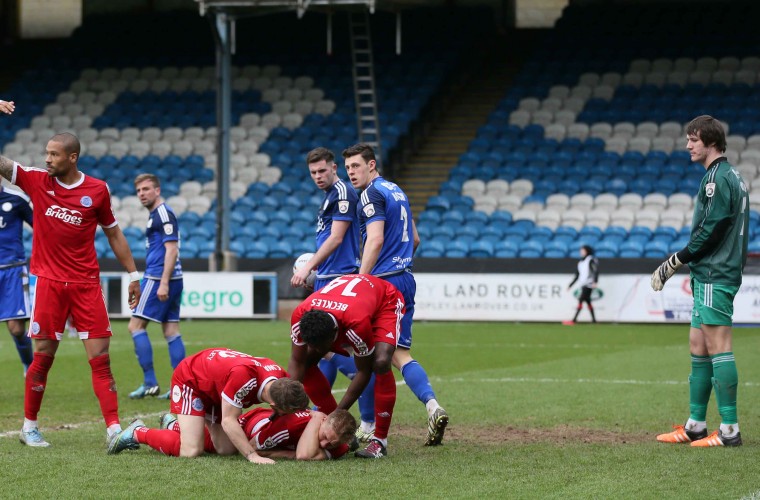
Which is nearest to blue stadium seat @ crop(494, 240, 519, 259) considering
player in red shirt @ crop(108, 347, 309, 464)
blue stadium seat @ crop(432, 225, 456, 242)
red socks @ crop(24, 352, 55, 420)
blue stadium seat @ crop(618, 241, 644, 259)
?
blue stadium seat @ crop(432, 225, 456, 242)

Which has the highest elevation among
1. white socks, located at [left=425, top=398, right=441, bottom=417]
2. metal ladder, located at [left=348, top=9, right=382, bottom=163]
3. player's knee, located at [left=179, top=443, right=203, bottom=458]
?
metal ladder, located at [left=348, top=9, right=382, bottom=163]

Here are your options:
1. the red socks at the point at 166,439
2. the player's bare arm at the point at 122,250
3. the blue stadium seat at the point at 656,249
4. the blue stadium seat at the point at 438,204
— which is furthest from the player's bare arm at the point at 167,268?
the blue stadium seat at the point at 438,204

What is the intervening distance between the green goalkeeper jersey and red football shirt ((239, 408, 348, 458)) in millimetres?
2852

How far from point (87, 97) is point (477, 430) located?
2580 centimetres

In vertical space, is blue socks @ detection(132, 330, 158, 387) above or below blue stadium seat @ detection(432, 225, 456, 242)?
below

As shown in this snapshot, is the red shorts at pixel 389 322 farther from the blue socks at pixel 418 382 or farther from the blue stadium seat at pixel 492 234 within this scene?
the blue stadium seat at pixel 492 234

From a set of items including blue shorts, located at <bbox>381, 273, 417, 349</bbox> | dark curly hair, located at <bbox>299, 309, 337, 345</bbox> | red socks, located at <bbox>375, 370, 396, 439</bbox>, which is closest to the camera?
dark curly hair, located at <bbox>299, 309, 337, 345</bbox>

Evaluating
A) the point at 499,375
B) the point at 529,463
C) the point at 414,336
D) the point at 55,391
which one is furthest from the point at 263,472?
the point at 414,336

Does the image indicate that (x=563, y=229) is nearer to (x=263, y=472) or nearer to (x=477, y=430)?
(x=477, y=430)

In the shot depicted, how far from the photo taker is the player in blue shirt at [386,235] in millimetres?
8361

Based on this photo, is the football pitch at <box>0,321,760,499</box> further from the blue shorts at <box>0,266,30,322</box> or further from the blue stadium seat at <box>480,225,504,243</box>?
the blue stadium seat at <box>480,225,504,243</box>

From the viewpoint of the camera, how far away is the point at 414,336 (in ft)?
63.4

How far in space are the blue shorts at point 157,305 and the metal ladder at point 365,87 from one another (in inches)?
608

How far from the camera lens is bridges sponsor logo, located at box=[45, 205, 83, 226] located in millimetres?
7895
